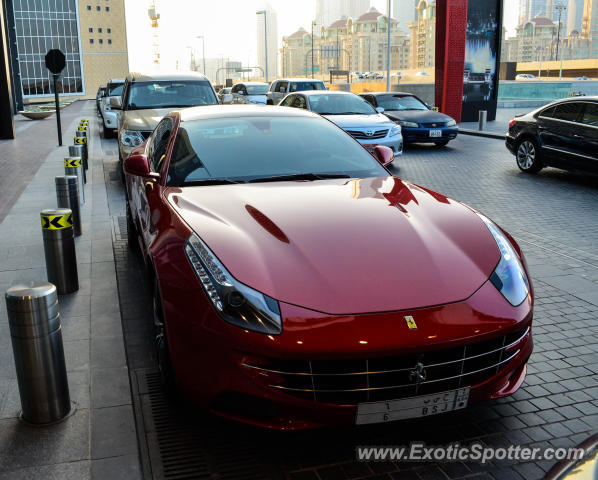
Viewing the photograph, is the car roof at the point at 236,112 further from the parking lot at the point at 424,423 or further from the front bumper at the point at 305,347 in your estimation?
the front bumper at the point at 305,347

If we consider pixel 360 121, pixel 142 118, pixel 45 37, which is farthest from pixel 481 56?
pixel 45 37

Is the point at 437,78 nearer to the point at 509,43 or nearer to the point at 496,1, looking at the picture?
the point at 496,1

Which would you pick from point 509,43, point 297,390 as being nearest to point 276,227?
point 297,390

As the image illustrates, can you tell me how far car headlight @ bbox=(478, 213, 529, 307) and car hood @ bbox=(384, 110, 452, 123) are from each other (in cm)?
1420

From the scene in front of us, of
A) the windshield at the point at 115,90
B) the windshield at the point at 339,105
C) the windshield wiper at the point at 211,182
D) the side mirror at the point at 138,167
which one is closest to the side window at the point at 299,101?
the windshield at the point at 339,105

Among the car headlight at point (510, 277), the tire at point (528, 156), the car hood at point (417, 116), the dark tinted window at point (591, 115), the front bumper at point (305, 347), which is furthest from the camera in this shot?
the car hood at point (417, 116)

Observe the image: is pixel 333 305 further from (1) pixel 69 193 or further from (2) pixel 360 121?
(2) pixel 360 121

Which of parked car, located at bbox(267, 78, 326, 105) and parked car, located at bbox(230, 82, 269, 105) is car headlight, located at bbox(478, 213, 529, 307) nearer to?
parked car, located at bbox(267, 78, 326, 105)

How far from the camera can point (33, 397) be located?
128 inches

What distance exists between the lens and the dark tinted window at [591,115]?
10922 millimetres

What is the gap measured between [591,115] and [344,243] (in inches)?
373

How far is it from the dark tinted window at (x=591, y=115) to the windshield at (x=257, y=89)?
63.9ft

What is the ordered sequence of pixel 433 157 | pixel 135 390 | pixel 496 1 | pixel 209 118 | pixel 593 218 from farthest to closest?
pixel 496 1
pixel 433 157
pixel 593 218
pixel 209 118
pixel 135 390

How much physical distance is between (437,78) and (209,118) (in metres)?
21.5
